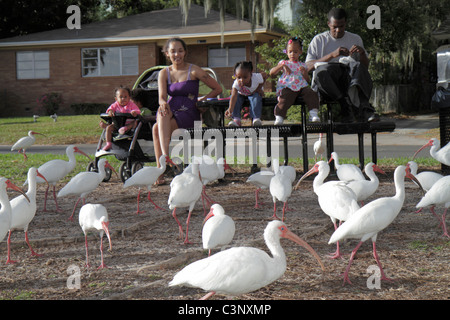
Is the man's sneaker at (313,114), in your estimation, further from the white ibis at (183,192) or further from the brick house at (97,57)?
the brick house at (97,57)

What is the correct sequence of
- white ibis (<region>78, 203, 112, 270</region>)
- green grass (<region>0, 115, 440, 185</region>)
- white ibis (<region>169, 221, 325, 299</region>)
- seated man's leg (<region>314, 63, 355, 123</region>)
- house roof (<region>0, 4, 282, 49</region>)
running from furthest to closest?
house roof (<region>0, 4, 282, 49</region>) → green grass (<region>0, 115, 440, 185</region>) → seated man's leg (<region>314, 63, 355, 123</region>) → white ibis (<region>78, 203, 112, 270</region>) → white ibis (<region>169, 221, 325, 299</region>)

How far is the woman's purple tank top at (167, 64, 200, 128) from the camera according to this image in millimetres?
8859

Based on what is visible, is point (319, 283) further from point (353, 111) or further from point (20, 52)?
point (20, 52)

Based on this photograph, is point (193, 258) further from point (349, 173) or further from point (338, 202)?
point (349, 173)

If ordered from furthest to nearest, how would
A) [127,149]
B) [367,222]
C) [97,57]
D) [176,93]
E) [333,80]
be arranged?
[97,57] → [127,149] → [176,93] → [333,80] → [367,222]

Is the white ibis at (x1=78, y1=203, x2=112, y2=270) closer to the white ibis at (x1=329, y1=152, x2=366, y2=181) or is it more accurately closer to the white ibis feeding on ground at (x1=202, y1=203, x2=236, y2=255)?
the white ibis feeding on ground at (x1=202, y1=203, x2=236, y2=255)

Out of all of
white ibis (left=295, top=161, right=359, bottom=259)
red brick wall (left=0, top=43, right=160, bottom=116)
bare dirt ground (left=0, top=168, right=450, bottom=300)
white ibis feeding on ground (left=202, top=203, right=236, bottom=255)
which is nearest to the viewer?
bare dirt ground (left=0, top=168, right=450, bottom=300)

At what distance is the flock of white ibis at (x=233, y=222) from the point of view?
3.49 m

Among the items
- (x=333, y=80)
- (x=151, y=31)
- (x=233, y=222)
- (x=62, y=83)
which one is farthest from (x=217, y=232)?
(x=62, y=83)

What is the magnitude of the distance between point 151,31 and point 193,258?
2586 cm

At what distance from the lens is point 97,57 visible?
29984 mm

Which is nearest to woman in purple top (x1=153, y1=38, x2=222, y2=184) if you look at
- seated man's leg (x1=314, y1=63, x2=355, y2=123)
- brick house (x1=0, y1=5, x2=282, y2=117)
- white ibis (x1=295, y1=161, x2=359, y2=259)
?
seated man's leg (x1=314, y1=63, x2=355, y2=123)

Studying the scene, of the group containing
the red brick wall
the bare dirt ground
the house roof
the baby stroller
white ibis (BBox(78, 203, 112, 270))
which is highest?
the house roof

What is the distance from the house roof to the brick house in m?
0.05
